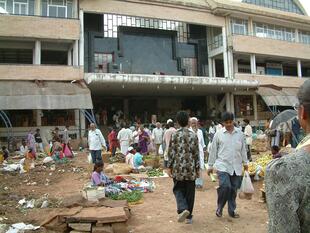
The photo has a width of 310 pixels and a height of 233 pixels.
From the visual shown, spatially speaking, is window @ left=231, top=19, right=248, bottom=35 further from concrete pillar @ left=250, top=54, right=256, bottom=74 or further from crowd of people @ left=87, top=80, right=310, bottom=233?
crowd of people @ left=87, top=80, right=310, bottom=233

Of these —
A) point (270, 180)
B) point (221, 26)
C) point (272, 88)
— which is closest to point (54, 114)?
point (221, 26)

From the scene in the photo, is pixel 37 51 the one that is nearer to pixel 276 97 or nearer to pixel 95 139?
pixel 95 139

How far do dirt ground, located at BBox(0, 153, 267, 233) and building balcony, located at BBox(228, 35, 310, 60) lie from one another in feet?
65.5

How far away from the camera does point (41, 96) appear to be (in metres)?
19.6

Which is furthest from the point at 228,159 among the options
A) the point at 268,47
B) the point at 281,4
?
the point at 281,4

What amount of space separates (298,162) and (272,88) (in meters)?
28.7

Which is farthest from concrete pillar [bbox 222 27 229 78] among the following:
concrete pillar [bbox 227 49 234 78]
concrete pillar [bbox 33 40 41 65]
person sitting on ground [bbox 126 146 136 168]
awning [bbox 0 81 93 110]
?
person sitting on ground [bbox 126 146 136 168]

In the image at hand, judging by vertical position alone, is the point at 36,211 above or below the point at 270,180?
below

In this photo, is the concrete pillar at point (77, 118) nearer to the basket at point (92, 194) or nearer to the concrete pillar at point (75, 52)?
the concrete pillar at point (75, 52)

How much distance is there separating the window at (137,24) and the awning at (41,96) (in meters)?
6.53

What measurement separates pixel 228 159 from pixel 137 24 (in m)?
22.2

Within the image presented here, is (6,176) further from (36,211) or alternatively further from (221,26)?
(221,26)

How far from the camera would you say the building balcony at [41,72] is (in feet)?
68.3

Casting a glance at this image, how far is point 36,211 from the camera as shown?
6.87 meters
